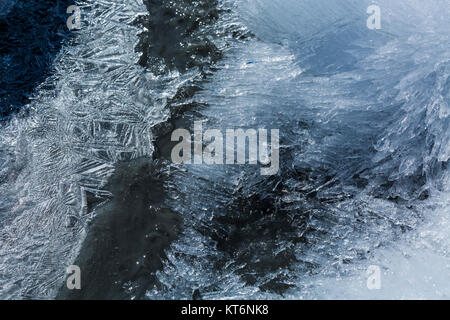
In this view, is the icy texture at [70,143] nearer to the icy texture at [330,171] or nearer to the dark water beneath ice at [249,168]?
the dark water beneath ice at [249,168]

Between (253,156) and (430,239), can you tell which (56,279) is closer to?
(253,156)

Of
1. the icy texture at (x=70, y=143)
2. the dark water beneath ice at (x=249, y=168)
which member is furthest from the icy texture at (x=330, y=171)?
the icy texture at (x=70, y=143)

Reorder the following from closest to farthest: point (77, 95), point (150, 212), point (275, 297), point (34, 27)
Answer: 1. point (275, 297)
2. point (150, 212)
3. point (77, 95)
4. point (34, 27)

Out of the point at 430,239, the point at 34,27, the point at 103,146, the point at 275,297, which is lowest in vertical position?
the point at 275,297

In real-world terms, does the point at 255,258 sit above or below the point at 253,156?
below

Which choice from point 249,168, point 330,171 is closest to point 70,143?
point 249,168

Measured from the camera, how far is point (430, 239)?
148 cm

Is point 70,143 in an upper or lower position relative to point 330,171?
upper

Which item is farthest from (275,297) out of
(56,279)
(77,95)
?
(77,95)

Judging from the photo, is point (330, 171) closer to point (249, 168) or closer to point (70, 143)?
point (249, 168)

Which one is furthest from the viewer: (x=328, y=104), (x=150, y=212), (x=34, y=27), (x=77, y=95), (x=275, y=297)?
A: (x=34, y=27)

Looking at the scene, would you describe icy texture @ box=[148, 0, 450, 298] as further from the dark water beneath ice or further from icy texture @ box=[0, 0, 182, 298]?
icy texture @ box=[0, 0, 182, 298]

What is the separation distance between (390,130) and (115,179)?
1.09m

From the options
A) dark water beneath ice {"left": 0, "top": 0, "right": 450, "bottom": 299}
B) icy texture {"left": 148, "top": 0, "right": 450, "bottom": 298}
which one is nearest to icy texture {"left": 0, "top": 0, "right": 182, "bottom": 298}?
dark water beneath ice {"left": 0, "top": 0, "right": 450, "bottom": 299}
